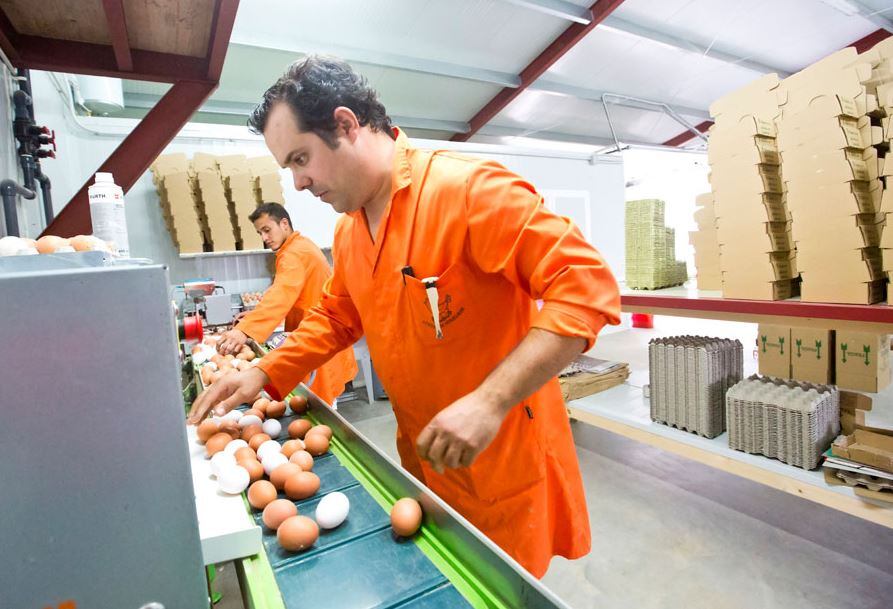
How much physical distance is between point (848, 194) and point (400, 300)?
1702 mm

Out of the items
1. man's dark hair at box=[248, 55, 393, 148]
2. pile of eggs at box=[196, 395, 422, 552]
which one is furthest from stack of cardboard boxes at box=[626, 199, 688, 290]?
pile of eggs at box=[196, 395, 422, 552]

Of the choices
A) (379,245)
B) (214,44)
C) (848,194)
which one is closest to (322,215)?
(214,44)

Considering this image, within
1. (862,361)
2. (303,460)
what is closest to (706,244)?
(862,361)

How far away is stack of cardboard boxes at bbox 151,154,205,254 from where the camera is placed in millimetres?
4141

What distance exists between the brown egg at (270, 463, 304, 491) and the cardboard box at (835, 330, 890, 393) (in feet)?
9.19

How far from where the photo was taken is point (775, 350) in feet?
9.15

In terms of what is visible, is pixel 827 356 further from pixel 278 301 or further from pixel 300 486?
pixel 278 301

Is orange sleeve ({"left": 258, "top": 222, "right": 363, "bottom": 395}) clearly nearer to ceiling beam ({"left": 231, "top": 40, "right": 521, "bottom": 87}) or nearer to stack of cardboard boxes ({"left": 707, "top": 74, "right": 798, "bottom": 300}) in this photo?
stack of cardboard boxes ({"left": 707, "top": 74, "right": 798, "bottom": 300})

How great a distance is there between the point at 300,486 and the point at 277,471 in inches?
3.6

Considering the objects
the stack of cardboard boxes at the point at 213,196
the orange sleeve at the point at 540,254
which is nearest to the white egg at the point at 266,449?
the orange sleeve at the point at 540,254

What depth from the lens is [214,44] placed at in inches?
69.6

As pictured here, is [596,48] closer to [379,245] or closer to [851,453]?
[851,453]

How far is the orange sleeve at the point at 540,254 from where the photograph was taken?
0.94 m

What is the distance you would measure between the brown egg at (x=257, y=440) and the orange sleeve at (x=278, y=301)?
1.38 metres
